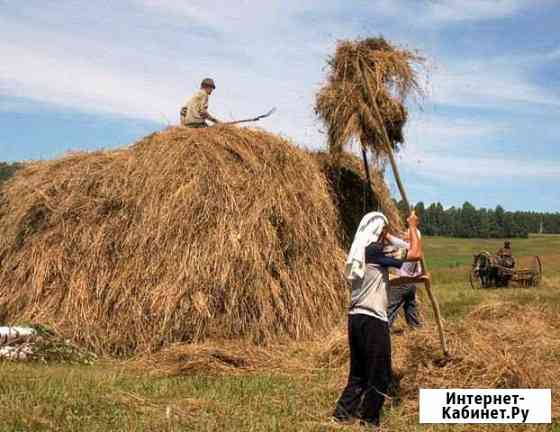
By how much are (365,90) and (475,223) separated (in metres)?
106

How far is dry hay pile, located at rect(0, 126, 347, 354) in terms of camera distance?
9.44 m

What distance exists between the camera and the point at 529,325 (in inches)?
383

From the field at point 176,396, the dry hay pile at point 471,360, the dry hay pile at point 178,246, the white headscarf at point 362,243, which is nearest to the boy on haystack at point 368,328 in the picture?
the white headscarf at point 362,243

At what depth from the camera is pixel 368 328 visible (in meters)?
5.71

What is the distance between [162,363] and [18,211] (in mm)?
4140

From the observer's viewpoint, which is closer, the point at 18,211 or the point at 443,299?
the point at 18,211

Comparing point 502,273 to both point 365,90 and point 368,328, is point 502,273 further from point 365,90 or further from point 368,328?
point 368,328

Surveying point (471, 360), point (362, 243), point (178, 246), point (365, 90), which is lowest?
point (471, 360)

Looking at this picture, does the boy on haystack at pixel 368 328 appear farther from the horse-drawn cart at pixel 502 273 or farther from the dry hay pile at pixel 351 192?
the horse-drawn cart at pixel 502 273

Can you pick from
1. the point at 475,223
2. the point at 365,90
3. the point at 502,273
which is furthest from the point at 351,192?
the point at 475,223

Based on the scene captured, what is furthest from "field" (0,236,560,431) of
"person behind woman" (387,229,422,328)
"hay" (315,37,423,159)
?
"hay" (315,37,423,159)

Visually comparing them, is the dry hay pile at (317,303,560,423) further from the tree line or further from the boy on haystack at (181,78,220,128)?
the tree line

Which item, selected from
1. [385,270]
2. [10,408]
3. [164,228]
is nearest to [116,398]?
[10,408]

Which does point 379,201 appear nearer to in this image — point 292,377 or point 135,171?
point 135,171
